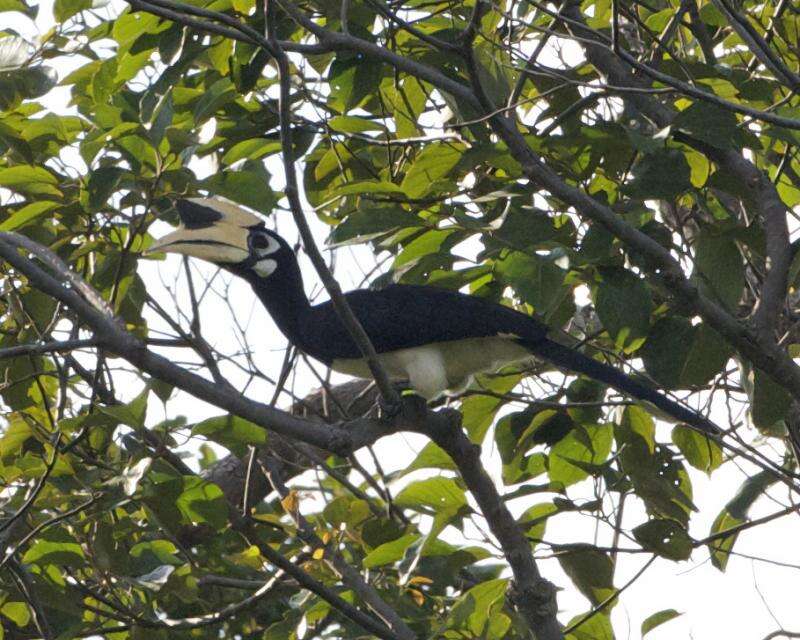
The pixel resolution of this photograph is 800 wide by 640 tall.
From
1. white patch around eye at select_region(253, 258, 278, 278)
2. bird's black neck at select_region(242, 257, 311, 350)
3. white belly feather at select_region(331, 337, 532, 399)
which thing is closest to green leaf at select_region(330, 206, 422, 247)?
white belly feather at select_region(331, 337, 532, 399)

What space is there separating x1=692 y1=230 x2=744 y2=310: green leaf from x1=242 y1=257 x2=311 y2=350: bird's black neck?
1.84 metres

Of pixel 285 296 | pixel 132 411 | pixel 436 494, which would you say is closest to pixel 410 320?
pixel 285 296

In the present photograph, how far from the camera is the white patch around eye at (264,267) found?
4906mm

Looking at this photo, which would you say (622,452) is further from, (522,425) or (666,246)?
(666,246)

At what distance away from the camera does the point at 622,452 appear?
3.71m

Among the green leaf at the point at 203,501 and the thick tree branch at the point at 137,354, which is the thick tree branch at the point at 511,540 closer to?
the thick tree branch at the point at 137,354

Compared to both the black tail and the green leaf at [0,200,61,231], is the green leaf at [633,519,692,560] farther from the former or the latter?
the green leaf at [0,200,61,231]

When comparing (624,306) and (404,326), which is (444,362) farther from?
(624,306)

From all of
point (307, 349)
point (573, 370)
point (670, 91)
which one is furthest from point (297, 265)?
point (670, 91)

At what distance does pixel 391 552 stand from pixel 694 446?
992 millimetres

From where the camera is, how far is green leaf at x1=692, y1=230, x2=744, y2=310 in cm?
330

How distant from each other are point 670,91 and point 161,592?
6.41ft

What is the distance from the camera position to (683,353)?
3352mm

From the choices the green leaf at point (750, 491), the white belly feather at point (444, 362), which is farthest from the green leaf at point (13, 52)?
the green leaf at point (750, 491)
